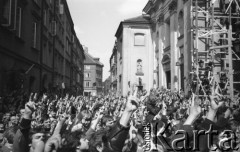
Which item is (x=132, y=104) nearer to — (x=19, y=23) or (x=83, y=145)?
(x=83, y=145)

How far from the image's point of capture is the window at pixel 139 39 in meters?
35.4

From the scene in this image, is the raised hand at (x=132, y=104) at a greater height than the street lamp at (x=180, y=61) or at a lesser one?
lesser

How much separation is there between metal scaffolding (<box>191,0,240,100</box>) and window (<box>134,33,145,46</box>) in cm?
1636

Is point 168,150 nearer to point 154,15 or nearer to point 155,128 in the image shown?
point 155,128

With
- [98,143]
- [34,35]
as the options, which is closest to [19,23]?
[34,35]

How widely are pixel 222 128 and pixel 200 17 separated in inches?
642

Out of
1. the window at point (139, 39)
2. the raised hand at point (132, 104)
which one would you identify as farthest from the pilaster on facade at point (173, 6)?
the raised hand at point (132, 104)

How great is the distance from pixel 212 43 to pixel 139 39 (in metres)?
19.0

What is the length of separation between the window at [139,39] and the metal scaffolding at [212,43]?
53.7 feet

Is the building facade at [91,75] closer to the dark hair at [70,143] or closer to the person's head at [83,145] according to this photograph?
the dark hair at [70,143]

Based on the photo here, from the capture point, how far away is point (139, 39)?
3566 centimetres

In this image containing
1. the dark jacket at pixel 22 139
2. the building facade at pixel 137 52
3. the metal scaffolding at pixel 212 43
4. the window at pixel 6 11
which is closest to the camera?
the dark jacket at pixel 22 139

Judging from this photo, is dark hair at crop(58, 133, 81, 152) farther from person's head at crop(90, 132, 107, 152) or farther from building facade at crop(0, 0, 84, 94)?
building facade at crop(0, 0, 84, 94)

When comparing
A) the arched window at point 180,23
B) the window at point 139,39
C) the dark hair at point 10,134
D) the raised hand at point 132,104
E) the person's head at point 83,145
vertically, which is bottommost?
the person's head at point 83,145
